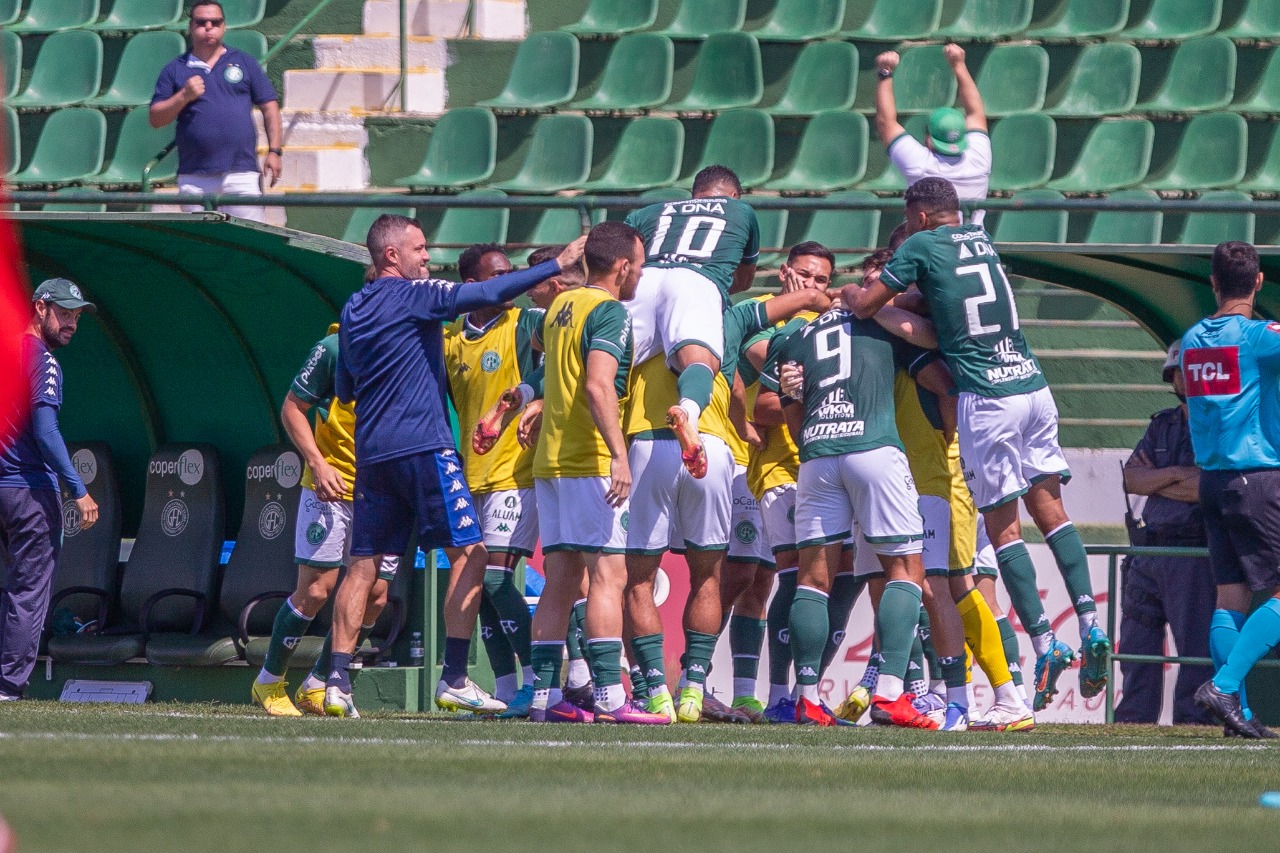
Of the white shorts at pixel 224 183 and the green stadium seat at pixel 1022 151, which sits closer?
the white shorts at pixel 224 183

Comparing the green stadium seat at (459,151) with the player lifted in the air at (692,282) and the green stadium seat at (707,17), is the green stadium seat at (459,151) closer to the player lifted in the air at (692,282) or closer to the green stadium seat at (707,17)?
the green stadium seat at (707,17)

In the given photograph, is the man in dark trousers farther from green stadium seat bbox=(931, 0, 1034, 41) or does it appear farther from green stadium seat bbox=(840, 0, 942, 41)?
green stadium seat bbox=(840, 0, 942, 41)

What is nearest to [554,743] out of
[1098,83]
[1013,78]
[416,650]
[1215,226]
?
[416,650]

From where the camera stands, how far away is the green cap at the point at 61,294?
9.12 meters

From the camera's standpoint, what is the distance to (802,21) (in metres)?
15.6

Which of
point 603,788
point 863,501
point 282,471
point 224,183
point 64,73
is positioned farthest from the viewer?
point 64,73

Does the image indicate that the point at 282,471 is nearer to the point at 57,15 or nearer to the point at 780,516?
the point at 780,516

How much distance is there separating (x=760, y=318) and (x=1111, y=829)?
14.6 ft

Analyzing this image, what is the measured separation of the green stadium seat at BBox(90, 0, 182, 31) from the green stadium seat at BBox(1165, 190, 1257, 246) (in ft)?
29.7

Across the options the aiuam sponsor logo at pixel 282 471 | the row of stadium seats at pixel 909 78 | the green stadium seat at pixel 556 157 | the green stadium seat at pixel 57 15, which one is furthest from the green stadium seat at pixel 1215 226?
the green stadium seat at pixel 57 15

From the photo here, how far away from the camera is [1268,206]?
872 cm

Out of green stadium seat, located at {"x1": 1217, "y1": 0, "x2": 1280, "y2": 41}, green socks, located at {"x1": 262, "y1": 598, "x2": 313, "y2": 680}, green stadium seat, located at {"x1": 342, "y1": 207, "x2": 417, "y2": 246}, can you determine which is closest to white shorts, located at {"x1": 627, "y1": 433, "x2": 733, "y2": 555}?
green socks, located at {"x1": 262, "y1": 598, "x2": 313, "y2": 680}

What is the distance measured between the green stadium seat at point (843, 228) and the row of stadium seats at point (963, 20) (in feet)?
7.01

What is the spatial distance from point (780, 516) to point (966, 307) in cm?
141
